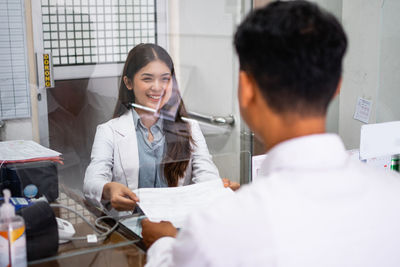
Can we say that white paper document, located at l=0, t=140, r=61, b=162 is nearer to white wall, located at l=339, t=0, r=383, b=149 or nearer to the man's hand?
the man's hand

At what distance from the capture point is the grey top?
5.98ft

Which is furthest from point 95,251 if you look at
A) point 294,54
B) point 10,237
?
point 294,54

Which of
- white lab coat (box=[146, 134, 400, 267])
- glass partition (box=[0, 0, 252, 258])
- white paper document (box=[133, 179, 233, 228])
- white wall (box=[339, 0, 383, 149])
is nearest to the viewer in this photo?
white lab coat (box=[146, 134, 400, 267])

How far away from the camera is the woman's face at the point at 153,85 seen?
1.76 metres

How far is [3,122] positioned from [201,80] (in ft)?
2.64

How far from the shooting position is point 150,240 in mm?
1337

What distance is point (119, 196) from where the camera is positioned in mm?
1758

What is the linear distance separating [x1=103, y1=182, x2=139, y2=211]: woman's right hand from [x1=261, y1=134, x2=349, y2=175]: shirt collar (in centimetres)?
96

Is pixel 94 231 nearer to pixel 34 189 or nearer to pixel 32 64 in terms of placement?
pixel 34 189

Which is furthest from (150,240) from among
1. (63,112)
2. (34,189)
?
(63,112)

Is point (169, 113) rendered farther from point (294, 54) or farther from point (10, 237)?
point (294, 54)

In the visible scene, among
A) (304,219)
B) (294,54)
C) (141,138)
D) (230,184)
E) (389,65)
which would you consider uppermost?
(294,54)

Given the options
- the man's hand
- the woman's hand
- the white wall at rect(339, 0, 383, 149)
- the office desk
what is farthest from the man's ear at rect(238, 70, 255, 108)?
the white wall at rect(339, 0, 383, 149)

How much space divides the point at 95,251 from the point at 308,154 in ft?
2.77
